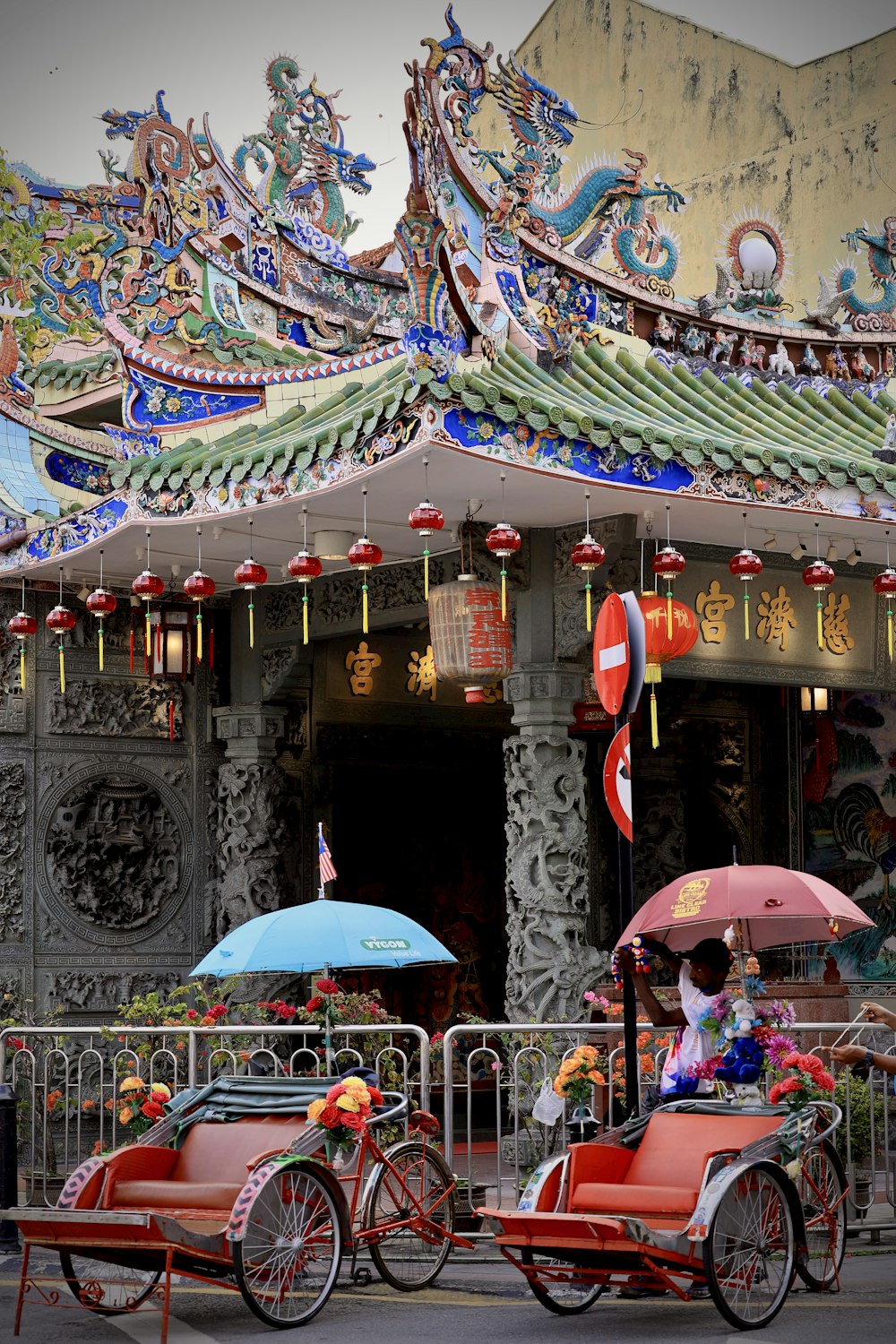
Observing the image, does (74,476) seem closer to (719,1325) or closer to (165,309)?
(165,309)

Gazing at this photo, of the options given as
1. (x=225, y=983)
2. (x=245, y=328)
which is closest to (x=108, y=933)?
(x=225, y=983)

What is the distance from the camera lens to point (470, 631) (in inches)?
479

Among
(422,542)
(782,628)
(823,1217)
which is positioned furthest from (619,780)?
(782,628)

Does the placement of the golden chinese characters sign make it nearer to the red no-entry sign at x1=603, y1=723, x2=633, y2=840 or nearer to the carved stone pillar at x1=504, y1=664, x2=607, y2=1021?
the carved stone pillar at x1=504, y1=664, x2=607, y2=1021

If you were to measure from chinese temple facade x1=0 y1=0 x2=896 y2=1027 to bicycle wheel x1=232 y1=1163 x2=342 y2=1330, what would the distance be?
4.59 meters

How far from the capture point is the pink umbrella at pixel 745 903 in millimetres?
8727

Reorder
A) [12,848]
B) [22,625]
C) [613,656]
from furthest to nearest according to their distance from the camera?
1. [12,848]
2. [22,625]
3. [613,656]

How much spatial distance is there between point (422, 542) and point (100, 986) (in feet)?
14.0

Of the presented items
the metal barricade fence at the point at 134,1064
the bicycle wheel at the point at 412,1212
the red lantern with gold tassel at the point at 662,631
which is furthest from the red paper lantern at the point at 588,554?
the bicycle wheel at the point at 412,1212

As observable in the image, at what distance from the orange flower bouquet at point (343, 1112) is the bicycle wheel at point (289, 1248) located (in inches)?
9.0

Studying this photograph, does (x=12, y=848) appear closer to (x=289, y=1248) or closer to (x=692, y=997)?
(x=692, y=997)

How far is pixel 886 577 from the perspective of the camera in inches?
490

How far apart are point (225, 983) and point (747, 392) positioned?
5524mm

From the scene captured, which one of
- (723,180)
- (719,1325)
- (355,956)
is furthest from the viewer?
(723,180)
